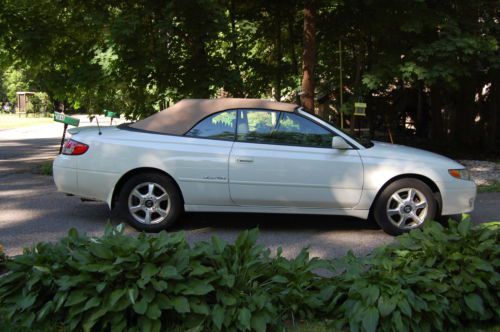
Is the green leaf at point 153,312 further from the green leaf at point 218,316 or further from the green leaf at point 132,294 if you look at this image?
the green leaf at point 218,316

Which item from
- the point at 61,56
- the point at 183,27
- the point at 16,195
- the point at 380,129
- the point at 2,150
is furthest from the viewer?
the point at 380,129

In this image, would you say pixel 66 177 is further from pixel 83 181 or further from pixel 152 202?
pixel 152 202

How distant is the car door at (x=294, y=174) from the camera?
241 inches

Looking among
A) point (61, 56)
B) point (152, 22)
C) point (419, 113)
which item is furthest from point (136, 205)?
point (419, 113)

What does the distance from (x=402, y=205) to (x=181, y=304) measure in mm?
3594

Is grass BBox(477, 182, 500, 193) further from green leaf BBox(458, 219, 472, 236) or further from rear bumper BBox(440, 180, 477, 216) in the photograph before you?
green leaf BBox(458, 219, 472, 236)

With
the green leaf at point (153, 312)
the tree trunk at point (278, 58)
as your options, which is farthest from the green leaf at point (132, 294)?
the tree trunk at point (278, 58)

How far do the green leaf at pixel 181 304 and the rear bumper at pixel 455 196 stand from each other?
3.91 metres

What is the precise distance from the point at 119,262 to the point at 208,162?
9.45 ft

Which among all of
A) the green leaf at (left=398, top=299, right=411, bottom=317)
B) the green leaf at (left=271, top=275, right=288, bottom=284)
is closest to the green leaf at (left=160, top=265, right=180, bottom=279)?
the green leaf at (left=271, top=275, right=288, bottom=284)

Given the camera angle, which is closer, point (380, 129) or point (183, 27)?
point (183, 27)

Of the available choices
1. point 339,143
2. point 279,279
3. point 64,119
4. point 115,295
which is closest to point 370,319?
point 279,279

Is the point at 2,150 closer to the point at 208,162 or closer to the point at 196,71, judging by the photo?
the point at 196,71

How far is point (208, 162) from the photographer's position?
242 inches
